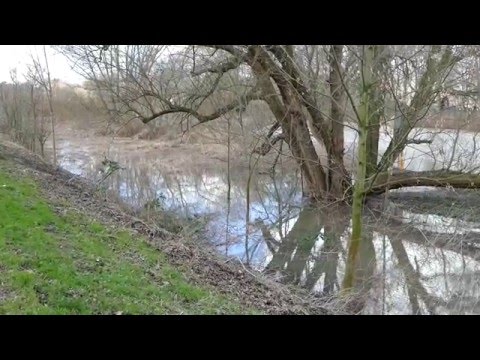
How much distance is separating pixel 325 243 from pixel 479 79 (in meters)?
5.82

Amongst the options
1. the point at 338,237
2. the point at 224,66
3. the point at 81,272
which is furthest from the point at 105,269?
the point at 224,66

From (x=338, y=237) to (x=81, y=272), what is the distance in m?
7.94

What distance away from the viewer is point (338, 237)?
12320 mm

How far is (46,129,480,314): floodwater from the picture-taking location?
8677mm

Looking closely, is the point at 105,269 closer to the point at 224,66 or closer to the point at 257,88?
the point at 224,66

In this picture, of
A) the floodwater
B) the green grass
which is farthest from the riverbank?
the floodwater

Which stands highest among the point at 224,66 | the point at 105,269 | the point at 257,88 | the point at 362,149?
the point at 224,66

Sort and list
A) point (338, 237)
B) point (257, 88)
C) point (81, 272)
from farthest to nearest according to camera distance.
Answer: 1. point (257, 88)
2. point (338, 237)
3. point (81, 272)

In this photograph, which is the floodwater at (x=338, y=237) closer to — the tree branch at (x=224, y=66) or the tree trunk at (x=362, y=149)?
the tree trunk at (x=362, y=149)

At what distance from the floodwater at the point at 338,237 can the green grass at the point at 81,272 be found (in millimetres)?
3079

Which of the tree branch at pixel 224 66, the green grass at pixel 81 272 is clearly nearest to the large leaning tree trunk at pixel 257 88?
the tree branch at pixel 224 66
